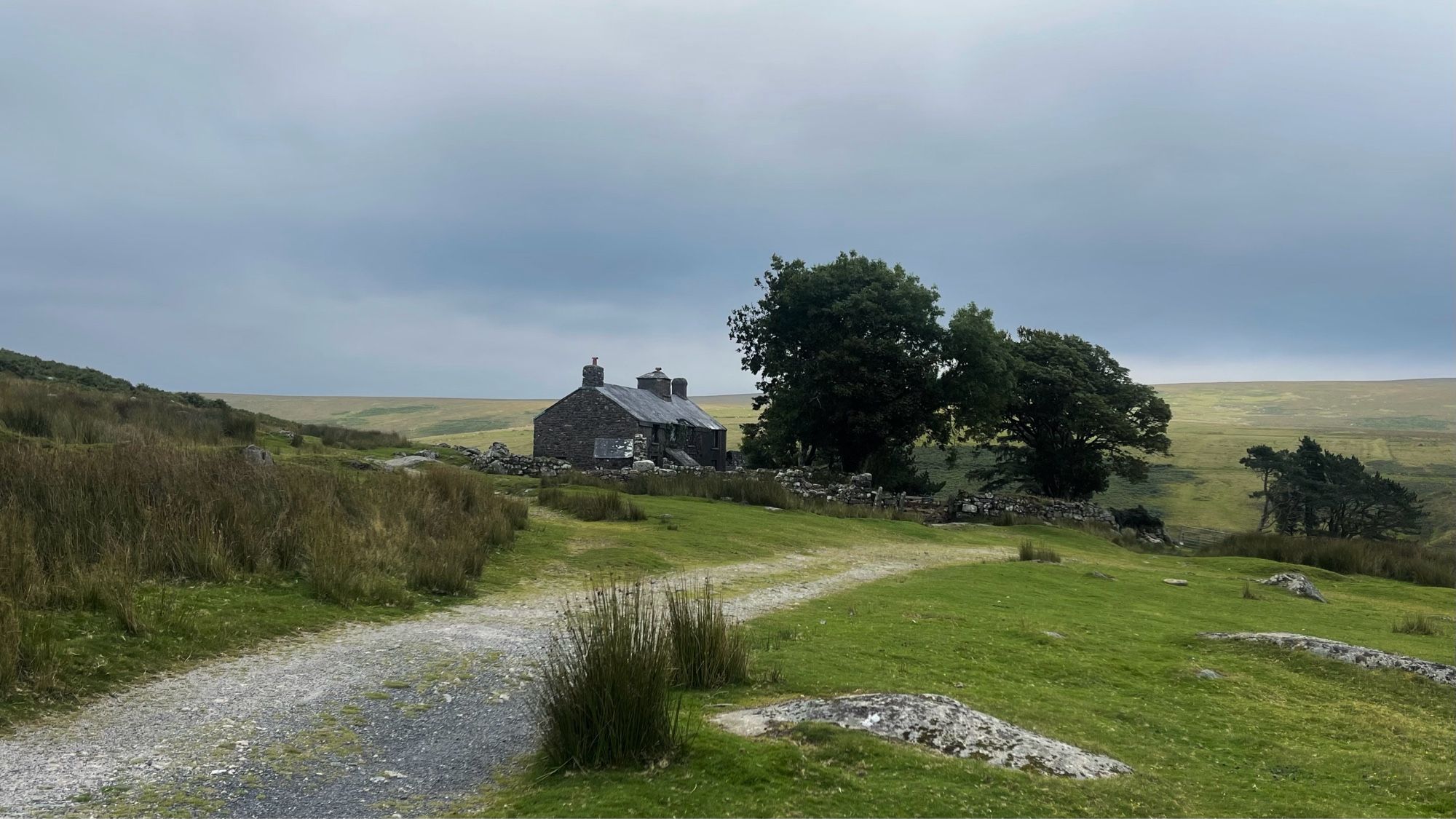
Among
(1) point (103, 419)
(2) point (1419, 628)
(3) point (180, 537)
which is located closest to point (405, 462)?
(1) point (103, 419)

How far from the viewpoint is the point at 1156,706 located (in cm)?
797

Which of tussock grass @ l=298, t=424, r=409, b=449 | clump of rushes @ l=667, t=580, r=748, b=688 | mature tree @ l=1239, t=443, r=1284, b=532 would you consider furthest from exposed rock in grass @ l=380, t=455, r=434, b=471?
mature tree @ l=1239, t=443, r=1284, b=532

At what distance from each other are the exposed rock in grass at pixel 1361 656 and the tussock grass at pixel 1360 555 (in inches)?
751

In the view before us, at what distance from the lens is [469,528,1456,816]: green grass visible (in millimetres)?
5035

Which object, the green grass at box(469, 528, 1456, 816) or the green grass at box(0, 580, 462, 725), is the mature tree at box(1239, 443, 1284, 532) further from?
the green grass at box(0, 580, 462, 725)

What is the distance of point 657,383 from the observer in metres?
60.5

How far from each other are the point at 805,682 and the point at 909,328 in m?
34.6

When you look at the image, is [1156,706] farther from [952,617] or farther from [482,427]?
[482,427]

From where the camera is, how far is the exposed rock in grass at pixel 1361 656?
929 cm

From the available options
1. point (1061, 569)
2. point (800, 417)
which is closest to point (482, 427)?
point (800, 417)

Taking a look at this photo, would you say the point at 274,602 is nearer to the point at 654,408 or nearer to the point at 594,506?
the point at 594,506

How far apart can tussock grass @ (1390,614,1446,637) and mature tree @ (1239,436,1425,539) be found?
3412 cm

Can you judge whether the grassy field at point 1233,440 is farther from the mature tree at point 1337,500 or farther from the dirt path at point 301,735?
the dirt path at point 301,735

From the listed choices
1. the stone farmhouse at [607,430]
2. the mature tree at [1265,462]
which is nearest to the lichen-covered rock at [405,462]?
the stone farmhouse at [607,430]
